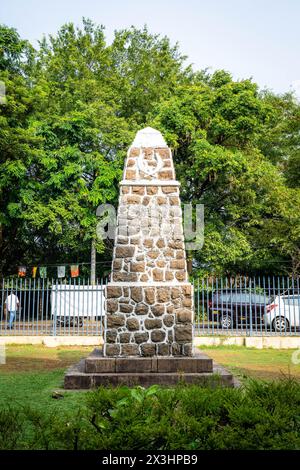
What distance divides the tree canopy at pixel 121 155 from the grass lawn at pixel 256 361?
22.1ft

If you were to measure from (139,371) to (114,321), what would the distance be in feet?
3.18

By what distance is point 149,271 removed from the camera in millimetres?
9023

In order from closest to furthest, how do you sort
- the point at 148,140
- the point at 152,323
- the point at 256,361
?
the point at 152,323, the point at 148,140, the point at 256,361

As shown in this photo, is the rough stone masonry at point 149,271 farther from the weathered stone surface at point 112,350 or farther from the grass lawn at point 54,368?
the grass lawn at point 54,368

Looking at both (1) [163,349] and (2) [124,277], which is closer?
(1) [163,349]

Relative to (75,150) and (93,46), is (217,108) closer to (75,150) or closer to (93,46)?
(75,150)

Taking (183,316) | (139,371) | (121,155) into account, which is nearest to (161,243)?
(183,316)

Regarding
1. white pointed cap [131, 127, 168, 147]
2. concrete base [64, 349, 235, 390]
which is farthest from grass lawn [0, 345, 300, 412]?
white pointed cap [131, 127, 168, 147]

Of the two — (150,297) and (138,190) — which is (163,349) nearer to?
(150,297)

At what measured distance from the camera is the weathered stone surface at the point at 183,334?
885 centimetres

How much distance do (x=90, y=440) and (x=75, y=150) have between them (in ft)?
63.6

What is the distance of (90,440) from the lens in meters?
3.20

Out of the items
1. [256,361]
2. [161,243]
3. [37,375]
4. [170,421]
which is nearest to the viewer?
[170,421]

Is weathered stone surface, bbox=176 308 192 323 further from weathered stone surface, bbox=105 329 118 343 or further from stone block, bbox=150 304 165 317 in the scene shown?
weathered stone surface, bbox=105 329 118 343
